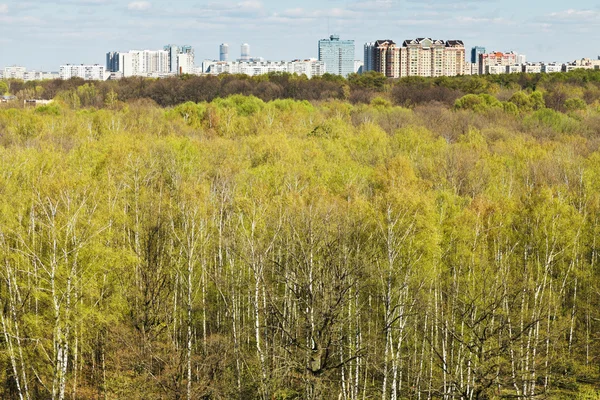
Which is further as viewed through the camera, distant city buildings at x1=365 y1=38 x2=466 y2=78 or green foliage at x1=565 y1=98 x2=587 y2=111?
distant city buildings at x1=365 y1=38 x2=466 y2=78

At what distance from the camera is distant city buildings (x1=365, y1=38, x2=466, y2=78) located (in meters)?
186

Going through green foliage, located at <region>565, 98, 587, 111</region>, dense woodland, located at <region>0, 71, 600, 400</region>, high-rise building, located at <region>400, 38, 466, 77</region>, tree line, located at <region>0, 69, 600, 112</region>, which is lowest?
dense woodland, located at <region>0, 71, 600, 400</region>

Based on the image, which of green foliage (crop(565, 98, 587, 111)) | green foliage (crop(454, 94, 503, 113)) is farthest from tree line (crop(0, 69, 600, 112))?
green foliage (crop(454, 94, 503, 113))

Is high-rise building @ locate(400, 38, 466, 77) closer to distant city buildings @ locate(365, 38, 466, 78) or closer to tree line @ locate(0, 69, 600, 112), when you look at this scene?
distant city buildings @ locate(365, 38, 466, 78)

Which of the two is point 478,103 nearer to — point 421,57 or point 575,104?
point 575,104

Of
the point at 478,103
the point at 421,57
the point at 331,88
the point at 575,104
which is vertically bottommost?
the point at 575,104

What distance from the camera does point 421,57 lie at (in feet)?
611

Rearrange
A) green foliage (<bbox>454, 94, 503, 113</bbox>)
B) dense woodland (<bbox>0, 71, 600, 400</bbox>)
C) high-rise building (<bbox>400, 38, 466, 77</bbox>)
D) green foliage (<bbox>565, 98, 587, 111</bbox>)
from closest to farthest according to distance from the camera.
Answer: dense woodland (<bbox>0, 71, 600, 400</bbox>), green foliage (<bbox>454, 94, 503, 113</bbox>), green foliage (<bbox>565, 98, 587, 111</bbox>), high-rise building (<bbox>400, 38, 466, 77</bbox>)

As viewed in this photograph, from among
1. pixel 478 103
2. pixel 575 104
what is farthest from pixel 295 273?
pixel 575 104

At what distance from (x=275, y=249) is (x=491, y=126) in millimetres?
42123

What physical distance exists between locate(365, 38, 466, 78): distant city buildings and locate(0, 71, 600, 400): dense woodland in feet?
449

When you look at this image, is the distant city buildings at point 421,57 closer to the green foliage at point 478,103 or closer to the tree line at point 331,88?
the tree line at point 331,88

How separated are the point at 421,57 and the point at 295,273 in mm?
170876

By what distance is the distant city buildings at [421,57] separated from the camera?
18625 cm
